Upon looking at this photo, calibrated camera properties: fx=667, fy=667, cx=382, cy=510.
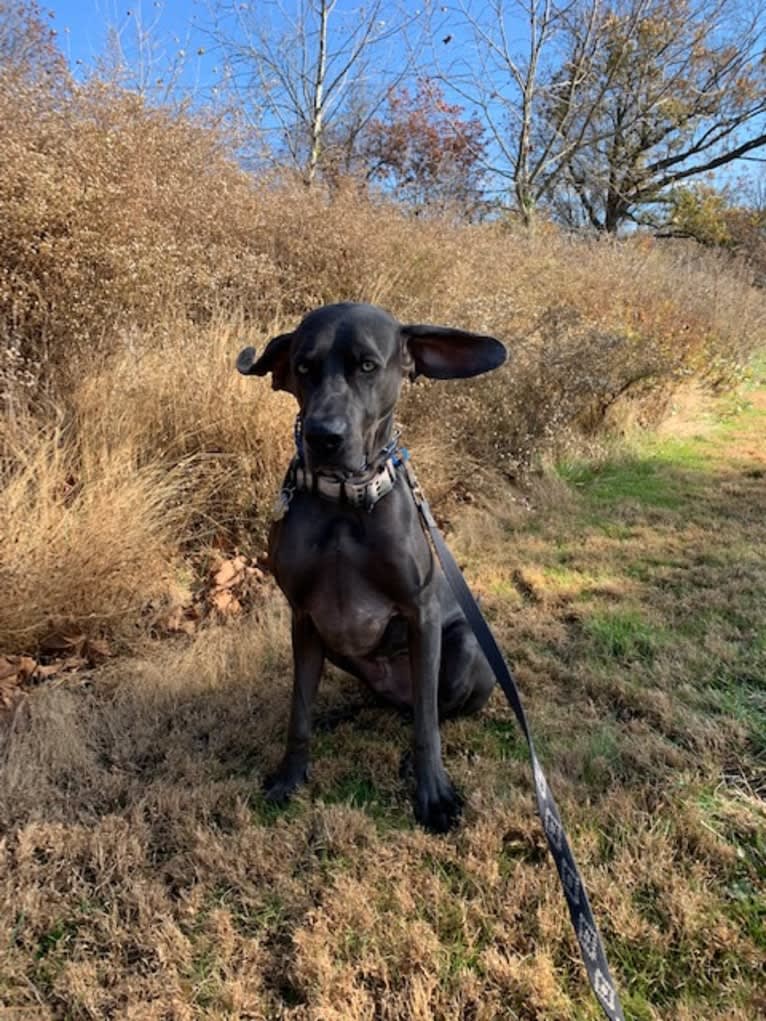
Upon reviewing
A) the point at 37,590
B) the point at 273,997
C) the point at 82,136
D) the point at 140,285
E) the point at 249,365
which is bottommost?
the point at 273,997

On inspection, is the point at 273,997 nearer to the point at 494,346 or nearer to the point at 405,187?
the point at 494,346

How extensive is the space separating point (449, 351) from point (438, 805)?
132 centimetres

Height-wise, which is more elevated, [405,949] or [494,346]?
[494,346]

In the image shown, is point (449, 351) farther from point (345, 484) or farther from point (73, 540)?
point (73, 540)

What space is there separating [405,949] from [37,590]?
2083 mm

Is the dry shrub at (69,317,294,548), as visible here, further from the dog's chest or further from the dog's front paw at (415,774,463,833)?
Answer: the dog's front paw at (415,774,463,833)

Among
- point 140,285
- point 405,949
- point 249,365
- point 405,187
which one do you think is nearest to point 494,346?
point 249,365

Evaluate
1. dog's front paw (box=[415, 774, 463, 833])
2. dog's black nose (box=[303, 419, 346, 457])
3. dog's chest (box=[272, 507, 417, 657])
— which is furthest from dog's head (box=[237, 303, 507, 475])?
dog's front paw (box=[415, 774, 463, 833])

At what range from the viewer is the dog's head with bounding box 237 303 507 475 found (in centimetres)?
166

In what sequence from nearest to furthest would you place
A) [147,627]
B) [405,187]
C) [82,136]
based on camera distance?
[147,627] → [82,136] → [405,187]

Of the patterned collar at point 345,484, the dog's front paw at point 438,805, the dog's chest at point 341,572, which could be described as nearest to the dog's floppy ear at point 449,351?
the patterned collar at point 345,484

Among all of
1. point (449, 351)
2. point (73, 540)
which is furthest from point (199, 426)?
point (449, 351)

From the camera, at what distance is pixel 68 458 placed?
3.49 m

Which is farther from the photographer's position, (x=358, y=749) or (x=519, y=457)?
(x=519, y=457)
